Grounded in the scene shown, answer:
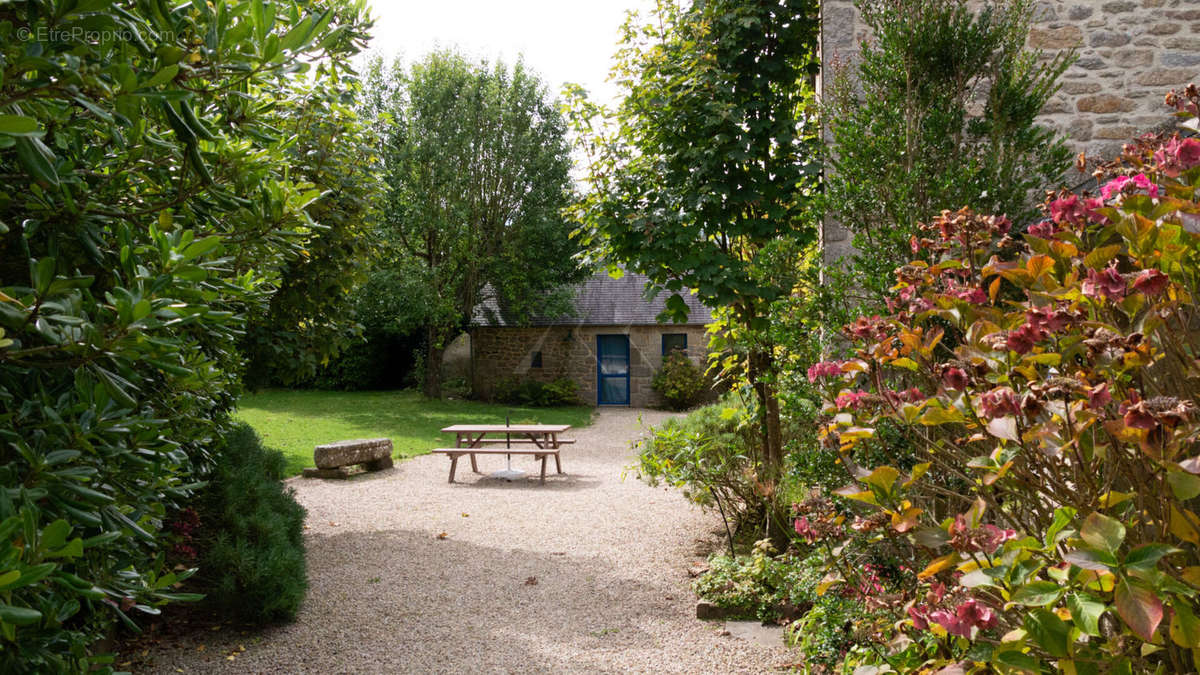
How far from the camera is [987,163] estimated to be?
4082mm

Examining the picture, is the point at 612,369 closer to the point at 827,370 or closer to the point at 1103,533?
the point at 827,370

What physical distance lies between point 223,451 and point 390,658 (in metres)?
2.02

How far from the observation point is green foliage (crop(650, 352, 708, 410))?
65.3ft

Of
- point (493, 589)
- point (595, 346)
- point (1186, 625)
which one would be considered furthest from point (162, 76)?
point (595, 346)

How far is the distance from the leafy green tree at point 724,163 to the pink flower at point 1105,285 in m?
4.01

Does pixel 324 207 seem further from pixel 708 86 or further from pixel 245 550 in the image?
pixel 708 86

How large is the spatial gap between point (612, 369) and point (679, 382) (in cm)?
239

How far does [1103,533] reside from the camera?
156 centimetres

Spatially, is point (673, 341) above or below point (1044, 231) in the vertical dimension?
below

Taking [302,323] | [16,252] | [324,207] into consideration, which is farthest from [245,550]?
[16,252]

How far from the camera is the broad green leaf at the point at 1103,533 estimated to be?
60.2 inches

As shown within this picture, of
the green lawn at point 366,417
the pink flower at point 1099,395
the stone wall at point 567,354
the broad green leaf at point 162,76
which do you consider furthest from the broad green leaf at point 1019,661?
the stone wall at point 567,354

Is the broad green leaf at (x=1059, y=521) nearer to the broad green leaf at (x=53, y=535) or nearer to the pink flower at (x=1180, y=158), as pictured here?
the pink flower at (x=1180, y=158)

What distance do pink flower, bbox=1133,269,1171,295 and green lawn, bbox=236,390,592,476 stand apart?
11.0 meters
